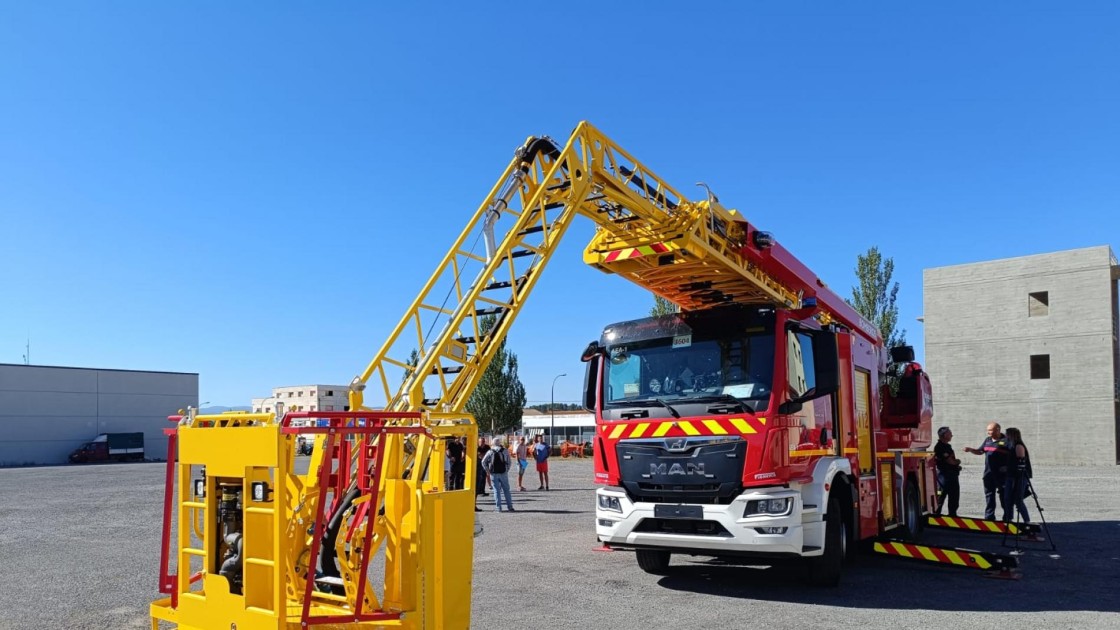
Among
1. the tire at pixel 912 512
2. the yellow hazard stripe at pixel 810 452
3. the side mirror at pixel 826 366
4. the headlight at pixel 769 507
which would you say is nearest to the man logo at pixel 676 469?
the headlight at pixel 769 507

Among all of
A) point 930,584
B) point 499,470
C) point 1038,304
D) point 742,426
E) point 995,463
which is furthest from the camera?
point 1038,304

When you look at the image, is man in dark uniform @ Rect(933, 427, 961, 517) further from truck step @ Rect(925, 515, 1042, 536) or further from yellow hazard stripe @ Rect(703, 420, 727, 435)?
yellow hazard stripe @ Rect(703, 420, 727, 435)

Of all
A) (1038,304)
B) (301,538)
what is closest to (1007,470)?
(301,538)

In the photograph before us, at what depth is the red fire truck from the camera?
8000mm

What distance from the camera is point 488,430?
60.5 m

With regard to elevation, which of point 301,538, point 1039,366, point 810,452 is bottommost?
point 301,538

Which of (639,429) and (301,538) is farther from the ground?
(639,429)

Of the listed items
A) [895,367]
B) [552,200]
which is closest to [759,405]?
[552,200]

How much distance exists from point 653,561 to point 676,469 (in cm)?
171

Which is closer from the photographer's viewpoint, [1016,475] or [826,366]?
[826,366]

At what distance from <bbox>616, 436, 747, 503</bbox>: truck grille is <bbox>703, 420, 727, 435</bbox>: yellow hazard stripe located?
63 mm

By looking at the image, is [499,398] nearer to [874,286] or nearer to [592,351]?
[874,286]

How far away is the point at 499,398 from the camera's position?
201 ft

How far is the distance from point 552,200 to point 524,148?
0.56 m
